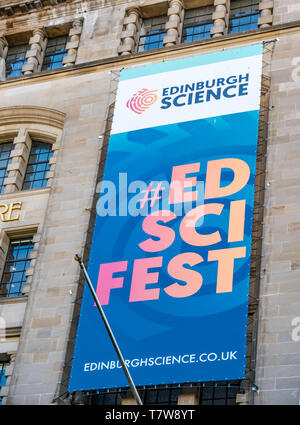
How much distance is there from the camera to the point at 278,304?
3569cm

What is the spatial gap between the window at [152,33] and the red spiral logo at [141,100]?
4590 mm

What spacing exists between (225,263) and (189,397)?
4924 mm

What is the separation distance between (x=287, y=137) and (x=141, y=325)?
9.45 metres

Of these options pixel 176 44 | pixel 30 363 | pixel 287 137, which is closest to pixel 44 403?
pixel 30 363

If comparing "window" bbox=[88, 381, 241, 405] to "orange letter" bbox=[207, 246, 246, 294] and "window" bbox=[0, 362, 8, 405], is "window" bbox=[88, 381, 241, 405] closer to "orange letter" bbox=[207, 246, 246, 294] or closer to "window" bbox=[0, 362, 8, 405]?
"orange letter" bbox=[207, 246, 246, 294]

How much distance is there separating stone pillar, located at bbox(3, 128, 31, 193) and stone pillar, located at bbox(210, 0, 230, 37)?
943 cm

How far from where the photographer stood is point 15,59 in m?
49.8

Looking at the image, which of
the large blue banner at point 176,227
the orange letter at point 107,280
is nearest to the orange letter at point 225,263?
the large blue banner at point 176,227

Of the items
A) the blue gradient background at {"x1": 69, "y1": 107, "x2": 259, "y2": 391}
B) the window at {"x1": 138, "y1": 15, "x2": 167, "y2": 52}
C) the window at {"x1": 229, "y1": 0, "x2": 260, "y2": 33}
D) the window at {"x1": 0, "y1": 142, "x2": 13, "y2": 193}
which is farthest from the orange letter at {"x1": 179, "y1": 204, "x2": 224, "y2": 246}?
the window at {"x1": 138, "y1": 15, "x2": 167, "y2": 52}

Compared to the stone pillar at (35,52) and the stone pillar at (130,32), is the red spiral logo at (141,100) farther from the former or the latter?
the stone pillar at (35,52)

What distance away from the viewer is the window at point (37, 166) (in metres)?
44.5

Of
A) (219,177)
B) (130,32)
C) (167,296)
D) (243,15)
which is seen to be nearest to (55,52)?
(130,32)

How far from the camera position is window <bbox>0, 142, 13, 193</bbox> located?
45406mm

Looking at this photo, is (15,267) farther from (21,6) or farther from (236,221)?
(21,6)
